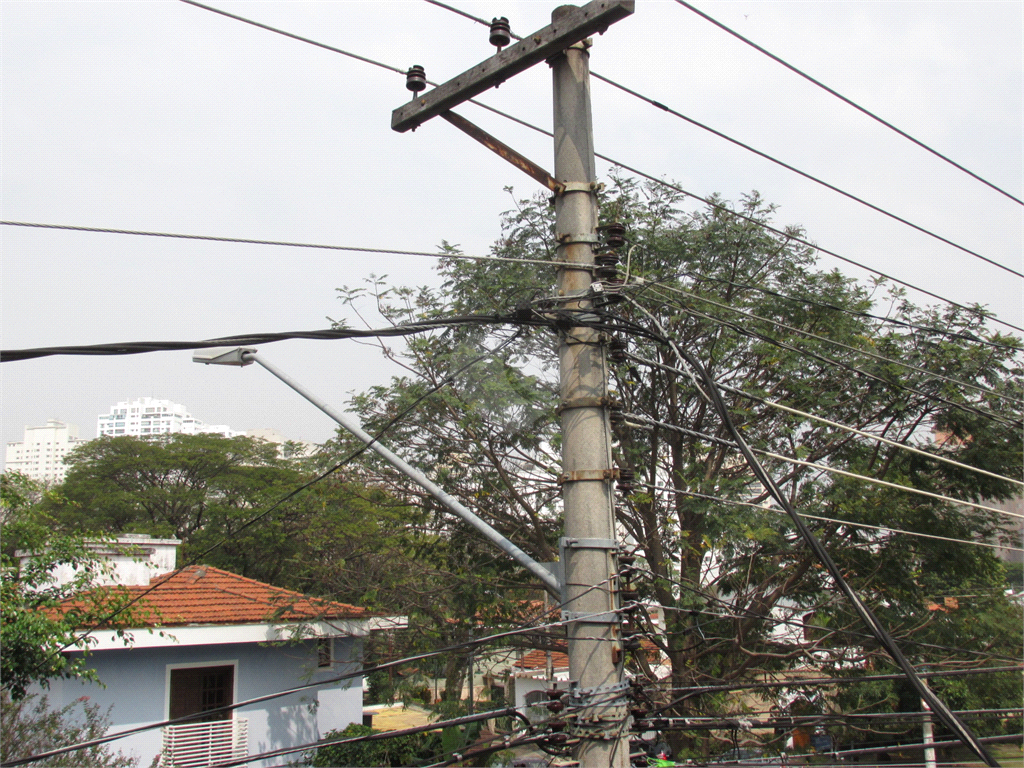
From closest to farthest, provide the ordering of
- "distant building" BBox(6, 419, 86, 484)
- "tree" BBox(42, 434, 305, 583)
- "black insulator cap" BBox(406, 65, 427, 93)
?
"black insulator cap" BBox(406, 65, 427, 93) → "tree" BBox(42, 434, 305, 583) → "distant building" BBox(6, 419, 86, 484)

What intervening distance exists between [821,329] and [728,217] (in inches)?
84.3

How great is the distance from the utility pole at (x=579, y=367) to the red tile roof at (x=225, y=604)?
32.6ft

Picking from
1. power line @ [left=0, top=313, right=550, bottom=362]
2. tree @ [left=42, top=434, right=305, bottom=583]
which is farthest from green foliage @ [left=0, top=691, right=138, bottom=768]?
tree @ [left=42, top=434, right=305, bottom=583]

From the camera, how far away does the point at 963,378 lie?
11.1 metres

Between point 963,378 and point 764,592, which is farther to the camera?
point 764,592

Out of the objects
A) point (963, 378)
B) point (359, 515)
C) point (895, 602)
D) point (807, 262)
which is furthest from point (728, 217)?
point (359, 515)

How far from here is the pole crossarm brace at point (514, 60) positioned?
5117 mm

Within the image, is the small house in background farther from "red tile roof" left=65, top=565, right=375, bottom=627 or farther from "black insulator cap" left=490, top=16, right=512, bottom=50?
"black insulator cap" left=490, top=16, right=512, bottom=50

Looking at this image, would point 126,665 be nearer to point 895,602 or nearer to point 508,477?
point 508,477

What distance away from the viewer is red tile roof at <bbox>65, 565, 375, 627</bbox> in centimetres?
1405

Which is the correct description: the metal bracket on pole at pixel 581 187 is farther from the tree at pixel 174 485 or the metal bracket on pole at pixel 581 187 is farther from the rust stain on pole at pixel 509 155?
the tree at pixel 174 485

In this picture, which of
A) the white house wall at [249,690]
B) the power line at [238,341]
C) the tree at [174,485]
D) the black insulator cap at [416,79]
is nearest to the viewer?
the power line at [238,341]

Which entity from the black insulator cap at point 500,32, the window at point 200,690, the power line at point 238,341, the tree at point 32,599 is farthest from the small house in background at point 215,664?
the black insulator cap at point 500,32

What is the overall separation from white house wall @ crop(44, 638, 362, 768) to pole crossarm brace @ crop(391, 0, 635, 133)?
9487 millimetres
